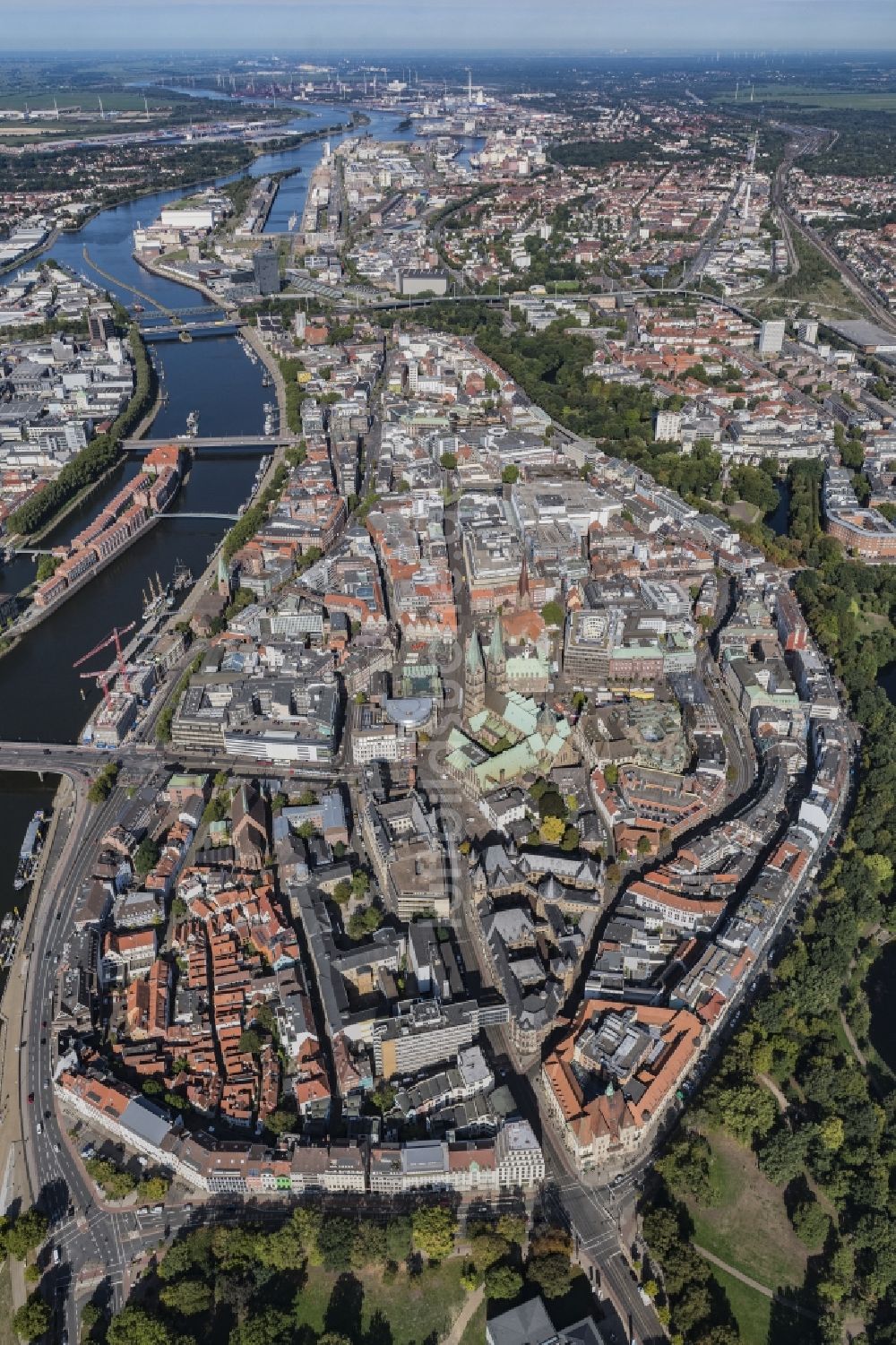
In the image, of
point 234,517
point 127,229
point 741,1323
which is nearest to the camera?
Answer: point 741,1323

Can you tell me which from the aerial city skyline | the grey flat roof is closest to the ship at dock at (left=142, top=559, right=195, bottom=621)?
the aerial city skyline

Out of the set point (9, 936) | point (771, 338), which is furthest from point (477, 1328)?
point (771, 338)

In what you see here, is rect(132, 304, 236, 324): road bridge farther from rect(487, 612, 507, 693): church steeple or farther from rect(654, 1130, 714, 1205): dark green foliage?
rect(654, 1130, 714, 1205): dark green foliage

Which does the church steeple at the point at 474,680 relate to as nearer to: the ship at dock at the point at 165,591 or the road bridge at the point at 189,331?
the ship at dock at the point at 165,591

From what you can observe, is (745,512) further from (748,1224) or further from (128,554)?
(748,1224)

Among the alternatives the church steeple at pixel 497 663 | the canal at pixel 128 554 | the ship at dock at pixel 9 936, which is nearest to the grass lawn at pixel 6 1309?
the ship at dock at pixel 9 936

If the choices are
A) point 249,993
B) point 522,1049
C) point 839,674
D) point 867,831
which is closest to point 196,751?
point 249,993

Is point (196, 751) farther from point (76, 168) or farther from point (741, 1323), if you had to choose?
point (76, 168)
